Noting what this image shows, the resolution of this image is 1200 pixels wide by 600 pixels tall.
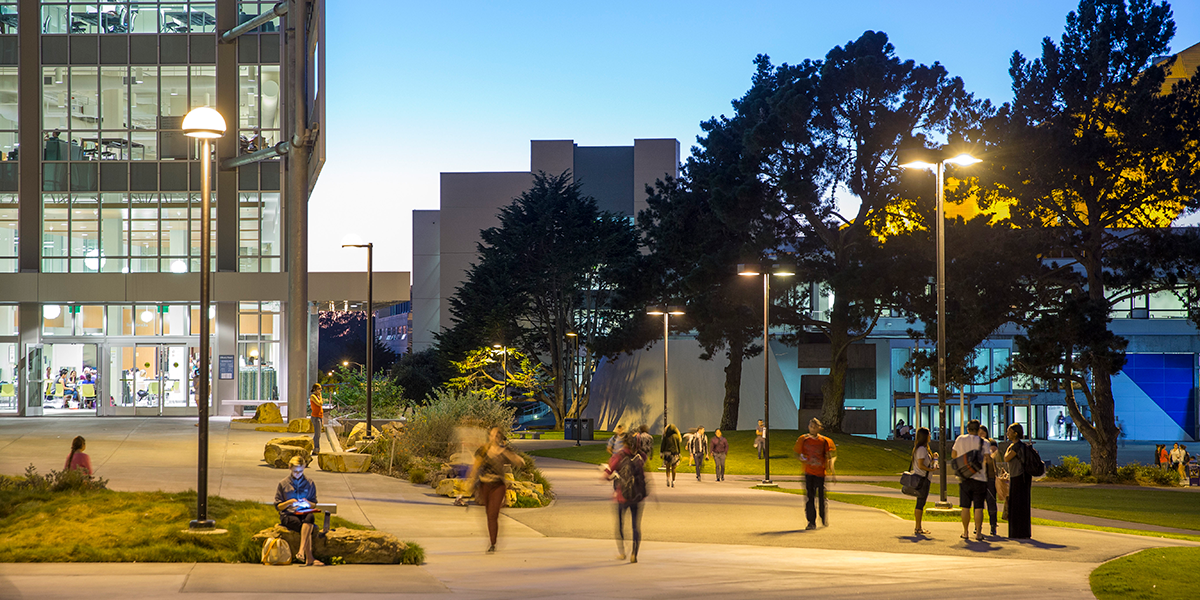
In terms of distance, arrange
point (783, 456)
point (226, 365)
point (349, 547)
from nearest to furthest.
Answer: point (349, 547)
point (226, 365)
point (783, 456)

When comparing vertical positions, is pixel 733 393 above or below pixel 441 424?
below

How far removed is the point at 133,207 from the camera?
40031 millimetres

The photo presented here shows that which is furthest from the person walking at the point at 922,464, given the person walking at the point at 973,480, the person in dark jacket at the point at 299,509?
the person in dark jacket at the point at 299,509

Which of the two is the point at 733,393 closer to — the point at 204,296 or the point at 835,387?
the point at 835,387

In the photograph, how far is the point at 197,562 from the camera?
11914 millimetres

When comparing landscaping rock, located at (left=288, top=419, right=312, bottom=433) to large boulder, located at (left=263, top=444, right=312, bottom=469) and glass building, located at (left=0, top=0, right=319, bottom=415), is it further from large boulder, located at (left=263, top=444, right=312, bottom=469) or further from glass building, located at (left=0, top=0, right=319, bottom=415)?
glass building, located at (left=0, top=0, right=319, bottom=415)

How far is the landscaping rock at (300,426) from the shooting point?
31016mm

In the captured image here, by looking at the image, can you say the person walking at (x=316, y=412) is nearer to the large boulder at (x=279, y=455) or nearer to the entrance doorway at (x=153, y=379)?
the large boulder at (x=279, y=455)

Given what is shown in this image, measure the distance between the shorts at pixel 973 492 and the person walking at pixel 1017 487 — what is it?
634 millimetres

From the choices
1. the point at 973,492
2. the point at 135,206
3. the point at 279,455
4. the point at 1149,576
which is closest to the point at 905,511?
the point at 973,492

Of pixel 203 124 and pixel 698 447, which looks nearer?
pixel 203 124

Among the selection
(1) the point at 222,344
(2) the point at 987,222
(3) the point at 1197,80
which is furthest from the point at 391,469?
(3) the point at 1197,80

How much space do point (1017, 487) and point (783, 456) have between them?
2718 cm

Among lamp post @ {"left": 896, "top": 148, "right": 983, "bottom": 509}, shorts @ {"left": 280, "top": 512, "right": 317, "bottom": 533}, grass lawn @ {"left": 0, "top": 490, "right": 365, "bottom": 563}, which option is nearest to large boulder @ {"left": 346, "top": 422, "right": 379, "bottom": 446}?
grass lawn @ {"left": 0, "top": 490, "right": 365, "bottom": 563}
